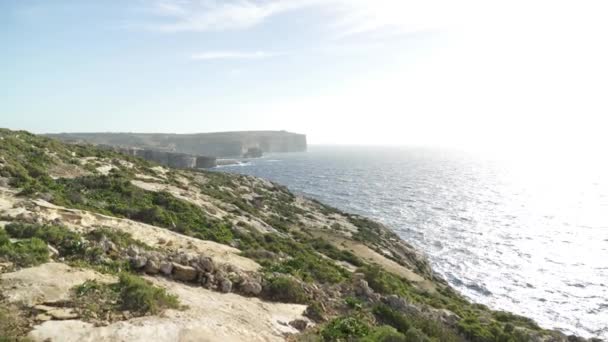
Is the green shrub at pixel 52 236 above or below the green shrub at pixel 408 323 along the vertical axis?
above

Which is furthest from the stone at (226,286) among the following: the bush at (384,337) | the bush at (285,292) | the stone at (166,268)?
the bush at (384,337)

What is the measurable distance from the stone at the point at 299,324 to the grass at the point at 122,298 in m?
3.91

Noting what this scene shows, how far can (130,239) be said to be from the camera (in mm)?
17281

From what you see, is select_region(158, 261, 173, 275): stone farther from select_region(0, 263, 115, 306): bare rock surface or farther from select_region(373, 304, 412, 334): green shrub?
select_region(373, 304, 412, 334): green shrub

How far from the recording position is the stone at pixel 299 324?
1292cm

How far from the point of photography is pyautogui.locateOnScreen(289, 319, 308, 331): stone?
12.9 meters

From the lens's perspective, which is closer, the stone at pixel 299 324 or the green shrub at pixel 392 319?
the stone at pixel 299 324

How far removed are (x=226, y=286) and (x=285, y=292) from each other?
2.44m

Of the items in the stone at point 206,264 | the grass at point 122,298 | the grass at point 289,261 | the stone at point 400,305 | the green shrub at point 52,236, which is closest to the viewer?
the grass at point 122,298

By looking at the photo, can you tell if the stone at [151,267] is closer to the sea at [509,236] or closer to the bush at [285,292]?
the bush at [285,292]

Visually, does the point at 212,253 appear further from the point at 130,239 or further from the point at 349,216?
the point at 349,216

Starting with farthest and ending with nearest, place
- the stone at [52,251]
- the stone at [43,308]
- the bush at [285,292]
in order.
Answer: the bush at [285,292], the stone at [52,251], the stone at [43,308]

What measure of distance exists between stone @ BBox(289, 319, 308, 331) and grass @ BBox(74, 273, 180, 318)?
12.8ft

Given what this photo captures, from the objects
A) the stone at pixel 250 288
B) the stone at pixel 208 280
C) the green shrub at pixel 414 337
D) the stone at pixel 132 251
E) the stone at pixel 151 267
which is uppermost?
the stone at pixel 132 251
